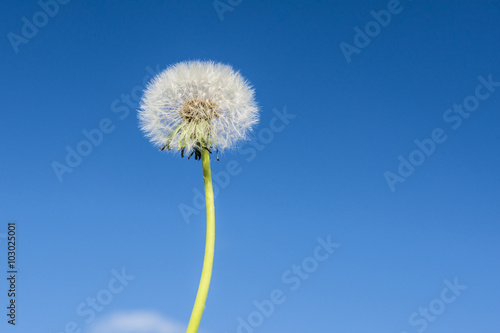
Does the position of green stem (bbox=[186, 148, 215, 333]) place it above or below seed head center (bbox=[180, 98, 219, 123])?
below

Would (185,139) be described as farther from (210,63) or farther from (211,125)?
(210,63)

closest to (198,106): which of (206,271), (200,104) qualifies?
(200,104)

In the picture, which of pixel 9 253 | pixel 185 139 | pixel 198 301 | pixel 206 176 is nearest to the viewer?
pixel 198 301

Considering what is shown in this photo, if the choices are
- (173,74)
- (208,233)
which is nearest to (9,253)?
(173,74)

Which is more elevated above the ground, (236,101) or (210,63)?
(210,63)

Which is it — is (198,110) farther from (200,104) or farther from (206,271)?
(206,271)

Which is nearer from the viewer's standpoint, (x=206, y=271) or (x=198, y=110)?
(x=206, y=271)

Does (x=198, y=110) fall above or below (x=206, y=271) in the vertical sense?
above
